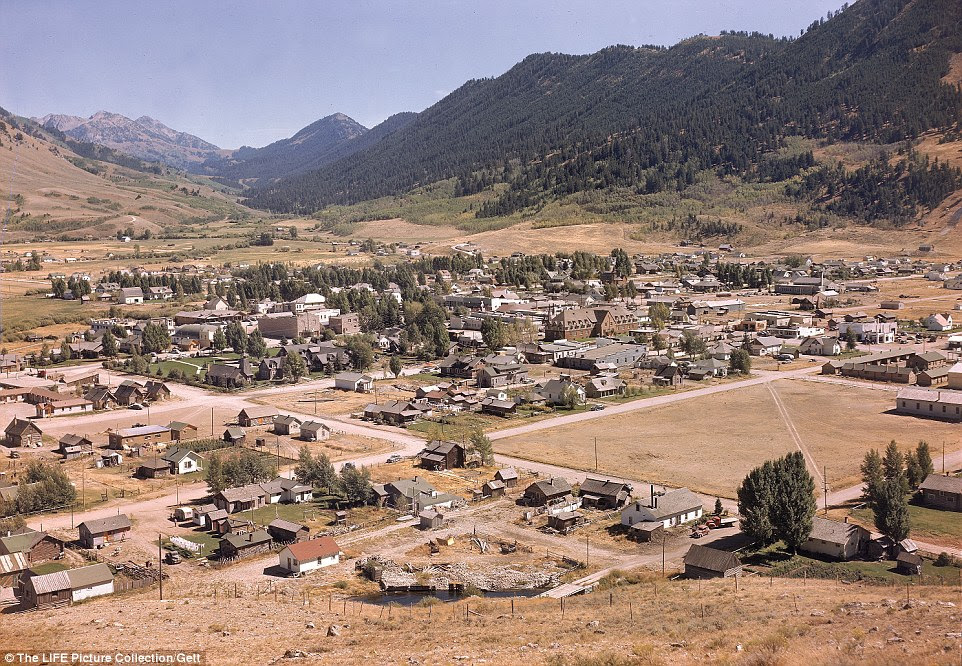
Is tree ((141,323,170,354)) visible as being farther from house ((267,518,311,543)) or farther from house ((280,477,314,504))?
house ((267,518,311,543))

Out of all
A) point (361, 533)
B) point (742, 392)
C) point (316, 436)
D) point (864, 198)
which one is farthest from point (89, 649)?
point (864, 198)

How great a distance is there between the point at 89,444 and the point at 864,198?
444 feet

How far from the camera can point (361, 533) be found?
29422 millimetres

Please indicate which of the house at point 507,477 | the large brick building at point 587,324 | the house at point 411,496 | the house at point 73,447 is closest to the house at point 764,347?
the large brick building at point 587,324

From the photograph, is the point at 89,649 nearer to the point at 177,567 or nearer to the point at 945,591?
the point at 177,567

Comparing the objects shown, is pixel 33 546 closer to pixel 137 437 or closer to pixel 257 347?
pixel 137 437

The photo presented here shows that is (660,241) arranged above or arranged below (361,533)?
above

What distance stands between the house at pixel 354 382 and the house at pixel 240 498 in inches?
895

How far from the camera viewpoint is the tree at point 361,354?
61.5 meters

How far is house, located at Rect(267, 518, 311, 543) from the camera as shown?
28.4m

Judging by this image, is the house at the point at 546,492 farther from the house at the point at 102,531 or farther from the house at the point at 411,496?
the house at the point at 102,531

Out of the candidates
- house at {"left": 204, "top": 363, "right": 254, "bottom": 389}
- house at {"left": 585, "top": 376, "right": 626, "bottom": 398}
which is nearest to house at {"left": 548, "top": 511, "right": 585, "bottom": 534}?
house at {"left": 585, "top": 376, "right": 626, "bottom": 398}

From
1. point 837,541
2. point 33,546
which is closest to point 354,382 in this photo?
point 33,546

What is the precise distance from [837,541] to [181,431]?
→ 3123 centimetres
